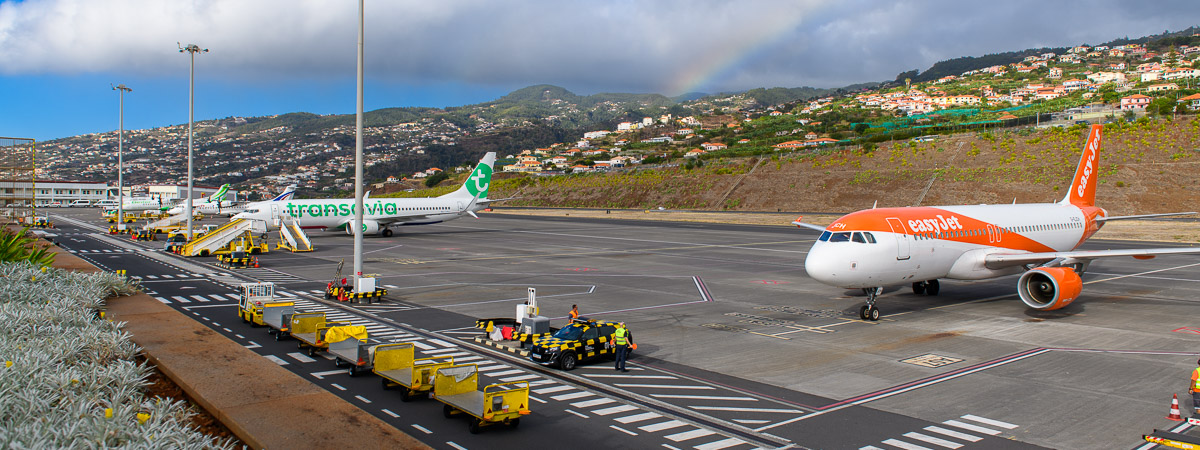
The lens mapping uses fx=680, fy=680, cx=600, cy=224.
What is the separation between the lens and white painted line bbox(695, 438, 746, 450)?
11477 mm

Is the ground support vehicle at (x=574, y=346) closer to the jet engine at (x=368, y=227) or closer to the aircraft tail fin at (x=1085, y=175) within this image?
the aircraft tail fin at (x=1085, y=175)

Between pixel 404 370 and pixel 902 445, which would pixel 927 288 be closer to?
pixel 902 445

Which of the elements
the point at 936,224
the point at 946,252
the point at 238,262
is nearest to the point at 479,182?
the point at 238,262

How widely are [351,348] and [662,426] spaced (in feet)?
25.5

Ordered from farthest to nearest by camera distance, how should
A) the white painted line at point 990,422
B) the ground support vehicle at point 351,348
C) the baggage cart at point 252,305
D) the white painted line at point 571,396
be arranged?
the baggage cart at point 252,305
the ground support vehicle at point 351,348
the white painted line at point 571,396
the white painted line at point 990,422

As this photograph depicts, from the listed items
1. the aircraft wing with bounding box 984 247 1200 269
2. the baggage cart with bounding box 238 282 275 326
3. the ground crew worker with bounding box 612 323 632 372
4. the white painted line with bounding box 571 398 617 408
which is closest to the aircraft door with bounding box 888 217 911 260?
the aircraft wing with bounding box 984 247 1200 269

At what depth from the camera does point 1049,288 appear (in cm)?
2430

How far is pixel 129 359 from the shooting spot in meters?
12.8

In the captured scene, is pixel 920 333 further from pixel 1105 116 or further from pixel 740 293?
pixel 1105 116

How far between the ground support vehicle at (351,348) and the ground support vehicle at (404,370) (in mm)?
569

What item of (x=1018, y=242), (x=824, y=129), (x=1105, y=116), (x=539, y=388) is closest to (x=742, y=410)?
(x=539, y=388)

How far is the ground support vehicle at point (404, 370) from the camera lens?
1379 cm

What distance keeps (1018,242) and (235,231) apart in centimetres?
4758

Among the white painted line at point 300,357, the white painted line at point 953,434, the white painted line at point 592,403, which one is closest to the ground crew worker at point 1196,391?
the white painted line at point 953,434
